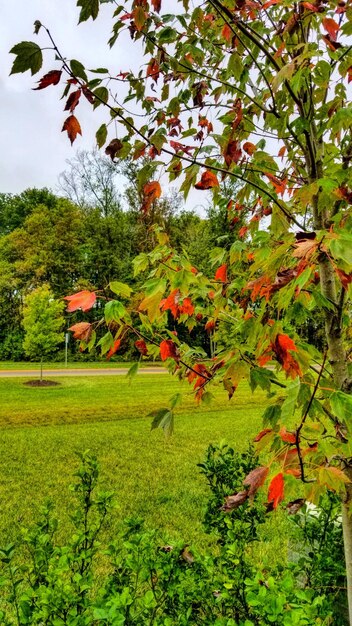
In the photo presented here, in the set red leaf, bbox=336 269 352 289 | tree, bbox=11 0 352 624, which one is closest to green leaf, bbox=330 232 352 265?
tree, bbox=11 0 352 624

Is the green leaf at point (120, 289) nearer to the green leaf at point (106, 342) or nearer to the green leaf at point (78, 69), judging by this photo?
the green leaf at point (106, 342)

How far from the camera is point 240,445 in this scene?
6.50m

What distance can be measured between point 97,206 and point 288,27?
98.2ft

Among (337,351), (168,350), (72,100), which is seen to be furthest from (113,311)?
(337,351)

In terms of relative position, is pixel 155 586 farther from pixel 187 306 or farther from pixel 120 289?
pixel 120 289

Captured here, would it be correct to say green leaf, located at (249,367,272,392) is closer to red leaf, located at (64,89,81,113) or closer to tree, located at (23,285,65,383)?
red leaf, located at (64,89,81,113)

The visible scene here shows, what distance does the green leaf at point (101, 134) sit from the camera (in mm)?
1244

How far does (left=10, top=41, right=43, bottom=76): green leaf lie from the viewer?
34.6 inches

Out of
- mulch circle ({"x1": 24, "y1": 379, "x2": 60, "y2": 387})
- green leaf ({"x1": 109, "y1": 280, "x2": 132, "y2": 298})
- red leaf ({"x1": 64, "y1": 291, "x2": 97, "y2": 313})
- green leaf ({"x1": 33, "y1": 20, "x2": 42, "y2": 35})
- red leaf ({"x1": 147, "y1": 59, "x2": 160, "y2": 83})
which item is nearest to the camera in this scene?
green leaf ({"x1": 33, "y1": 20, "x2": 42, "y2": 35})

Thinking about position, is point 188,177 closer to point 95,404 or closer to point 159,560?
point 159,560

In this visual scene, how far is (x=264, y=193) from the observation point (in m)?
1.37

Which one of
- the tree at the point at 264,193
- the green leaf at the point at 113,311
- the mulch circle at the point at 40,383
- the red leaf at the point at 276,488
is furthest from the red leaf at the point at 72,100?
the mulch circle at the point at 40,383

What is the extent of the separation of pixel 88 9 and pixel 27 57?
0.66 ft

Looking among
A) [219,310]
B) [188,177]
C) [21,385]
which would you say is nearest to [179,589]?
[219,310]
